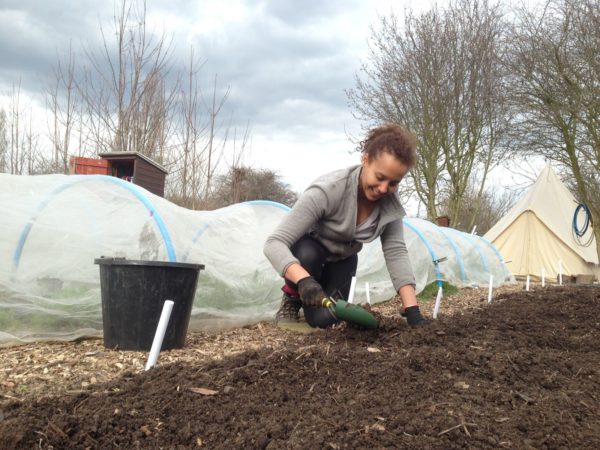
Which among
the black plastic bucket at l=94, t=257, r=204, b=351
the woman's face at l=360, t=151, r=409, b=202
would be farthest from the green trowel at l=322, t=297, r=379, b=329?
the black plastic bucket at l=94, t=257, r=204, b=351

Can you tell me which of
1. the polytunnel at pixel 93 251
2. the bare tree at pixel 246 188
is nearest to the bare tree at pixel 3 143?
the bare tree at pixel 246 188

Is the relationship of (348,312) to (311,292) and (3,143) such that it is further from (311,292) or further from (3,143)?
(3,143)

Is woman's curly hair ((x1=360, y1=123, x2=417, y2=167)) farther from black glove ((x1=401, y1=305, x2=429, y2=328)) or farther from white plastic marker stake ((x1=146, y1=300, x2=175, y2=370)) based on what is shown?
white plastic marker stake ((x1=146, y1=300, x2=175, y2=370))

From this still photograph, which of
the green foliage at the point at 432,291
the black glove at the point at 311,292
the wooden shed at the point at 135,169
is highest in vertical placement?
the wooden shed at the point at 135,169

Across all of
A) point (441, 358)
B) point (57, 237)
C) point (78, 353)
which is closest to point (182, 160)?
point (57, 237)

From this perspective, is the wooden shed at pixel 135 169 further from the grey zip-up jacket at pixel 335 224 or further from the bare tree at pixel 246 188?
the grey zip-up jacket at pixel 335 224

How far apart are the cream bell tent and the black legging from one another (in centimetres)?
920

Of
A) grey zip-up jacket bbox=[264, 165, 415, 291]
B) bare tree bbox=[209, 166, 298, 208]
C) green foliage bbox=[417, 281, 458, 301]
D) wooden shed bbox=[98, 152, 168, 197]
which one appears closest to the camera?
grey zip-up jacket bbox=[264, 165, 415, 291]

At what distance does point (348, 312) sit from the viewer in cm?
225

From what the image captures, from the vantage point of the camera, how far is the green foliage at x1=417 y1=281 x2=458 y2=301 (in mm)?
6665

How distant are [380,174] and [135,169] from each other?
519 centimetres

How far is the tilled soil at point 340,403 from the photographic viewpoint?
128 centimetres

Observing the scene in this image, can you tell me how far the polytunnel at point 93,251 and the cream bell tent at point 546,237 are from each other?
9.17 m

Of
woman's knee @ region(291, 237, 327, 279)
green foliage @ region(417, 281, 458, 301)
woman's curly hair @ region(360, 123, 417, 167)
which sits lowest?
green foliage @ region(417, 281, 458, 301)
